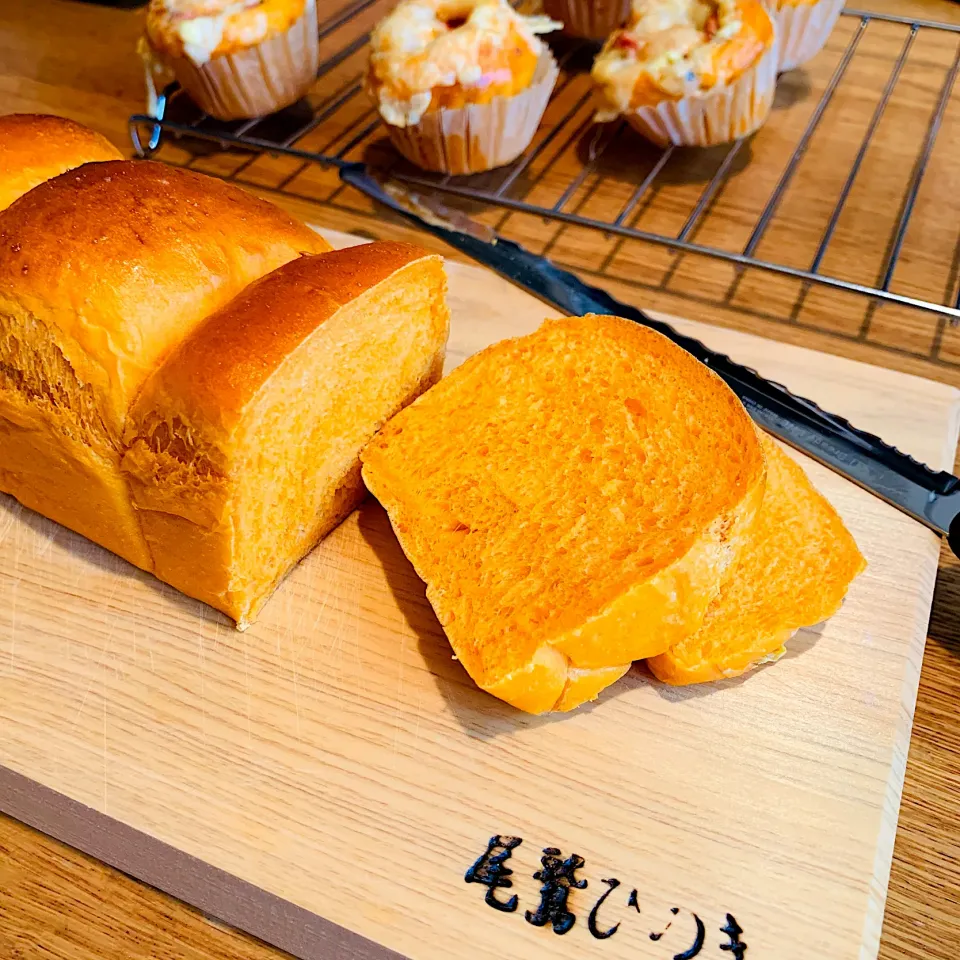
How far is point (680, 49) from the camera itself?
2.54m

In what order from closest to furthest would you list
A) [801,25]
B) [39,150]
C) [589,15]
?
[39,150] < [801,25] < [589,15]

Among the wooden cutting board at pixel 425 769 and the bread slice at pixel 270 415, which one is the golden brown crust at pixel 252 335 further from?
the wooden cutting board at pixel 425 769

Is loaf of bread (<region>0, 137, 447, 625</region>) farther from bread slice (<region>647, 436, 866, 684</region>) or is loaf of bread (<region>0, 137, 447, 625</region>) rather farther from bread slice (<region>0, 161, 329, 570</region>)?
bread slice (<region>647, 436, 866, 684</region>)

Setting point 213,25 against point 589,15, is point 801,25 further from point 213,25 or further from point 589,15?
point 213,25

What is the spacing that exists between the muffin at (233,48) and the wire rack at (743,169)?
5.4 inches

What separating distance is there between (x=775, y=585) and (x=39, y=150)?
1.73 metres

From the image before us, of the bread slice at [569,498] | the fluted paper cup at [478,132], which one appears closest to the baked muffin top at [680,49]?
the fluted paper cup at [478,132]

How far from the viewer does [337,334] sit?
1595 mm

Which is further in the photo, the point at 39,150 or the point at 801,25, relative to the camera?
the point at 801,25

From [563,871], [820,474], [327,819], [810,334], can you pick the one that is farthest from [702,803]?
[810,334]

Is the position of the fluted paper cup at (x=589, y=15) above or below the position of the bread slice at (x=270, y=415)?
above

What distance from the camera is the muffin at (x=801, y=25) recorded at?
2795 mm

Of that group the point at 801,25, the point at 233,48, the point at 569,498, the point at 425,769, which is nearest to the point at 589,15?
the point at 801,25

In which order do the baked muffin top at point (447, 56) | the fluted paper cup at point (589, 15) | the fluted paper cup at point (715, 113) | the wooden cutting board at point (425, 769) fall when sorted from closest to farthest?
the wooden cutting board at point (425, 769) < the baked muffin top at point (447, 56) < the fluted paper cup at point (715, 113) < the fluted paper cup at point (589, 15)
